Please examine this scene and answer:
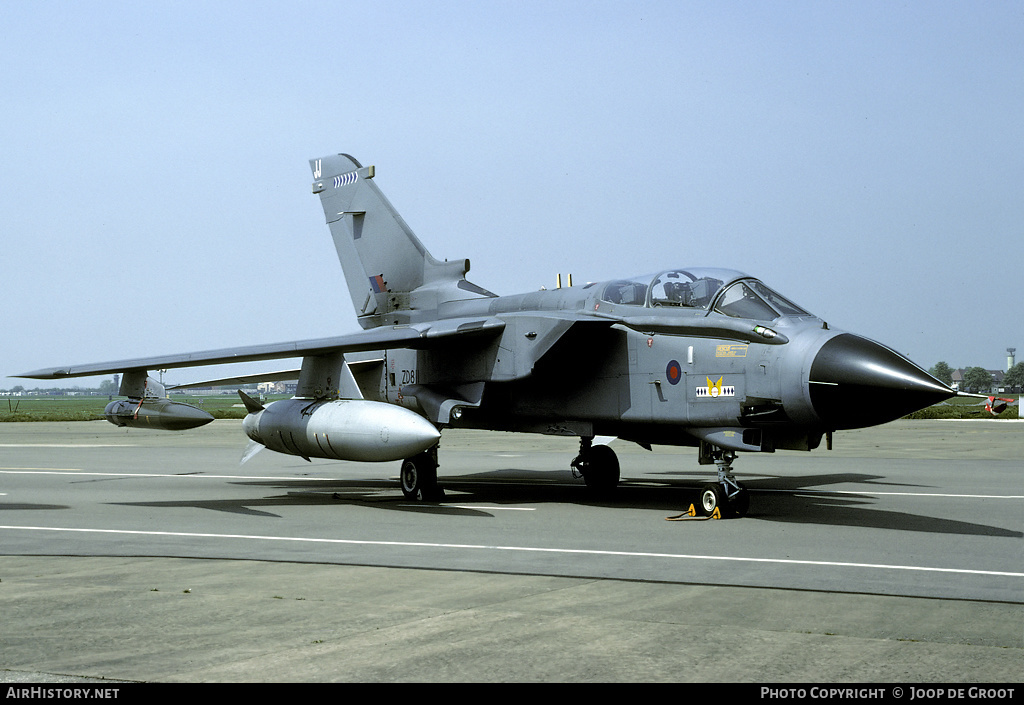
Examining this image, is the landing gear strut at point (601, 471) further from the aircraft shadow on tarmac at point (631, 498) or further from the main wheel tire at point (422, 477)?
the main wheel tire at point (422, 477)

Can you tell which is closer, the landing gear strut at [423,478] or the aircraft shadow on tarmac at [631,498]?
the aircraft shadow on tarmac at [631,498]

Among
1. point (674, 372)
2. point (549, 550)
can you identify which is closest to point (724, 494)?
point (674, 372)

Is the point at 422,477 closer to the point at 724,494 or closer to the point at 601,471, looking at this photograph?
the point at 601,471

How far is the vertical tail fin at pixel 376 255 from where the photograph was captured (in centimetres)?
1797

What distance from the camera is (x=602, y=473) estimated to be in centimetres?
1562

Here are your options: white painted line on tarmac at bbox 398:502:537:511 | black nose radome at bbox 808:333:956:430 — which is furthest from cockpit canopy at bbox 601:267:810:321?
white painted line on tarmac at bbox 398:502:537:511

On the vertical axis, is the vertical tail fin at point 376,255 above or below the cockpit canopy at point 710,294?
above

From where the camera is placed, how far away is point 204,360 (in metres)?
14.8

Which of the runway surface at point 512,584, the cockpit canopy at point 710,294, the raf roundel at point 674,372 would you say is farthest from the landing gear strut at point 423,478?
the raf roundel at point 674,372

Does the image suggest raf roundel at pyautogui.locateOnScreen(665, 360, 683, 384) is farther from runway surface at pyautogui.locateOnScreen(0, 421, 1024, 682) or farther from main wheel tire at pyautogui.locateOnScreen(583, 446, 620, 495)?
main wheel tire at pyautogui.locateOnScreen(583, 446, 620, 495)

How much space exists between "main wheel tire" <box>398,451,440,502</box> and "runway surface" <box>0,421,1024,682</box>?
0.42 meters

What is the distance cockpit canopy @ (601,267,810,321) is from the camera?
464 inches

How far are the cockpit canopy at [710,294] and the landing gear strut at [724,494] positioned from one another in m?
1.71
